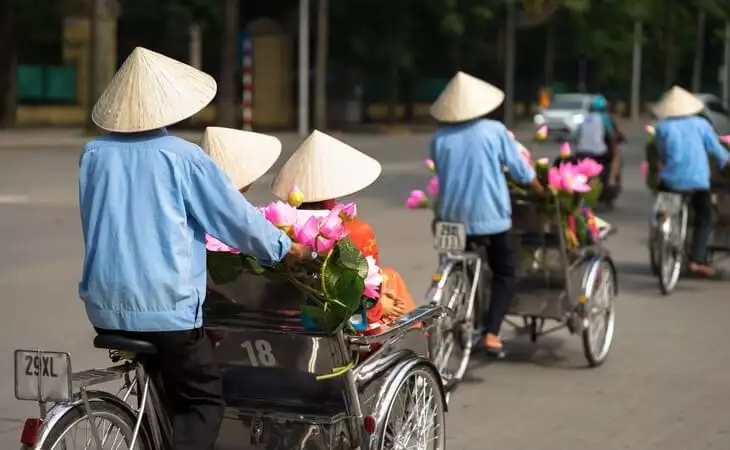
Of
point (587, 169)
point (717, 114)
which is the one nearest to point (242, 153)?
point (587, 169)

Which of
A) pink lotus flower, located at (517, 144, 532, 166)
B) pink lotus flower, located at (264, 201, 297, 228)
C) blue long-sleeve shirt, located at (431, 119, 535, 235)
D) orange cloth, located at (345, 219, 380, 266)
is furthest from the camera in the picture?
pink lotus flower, located at (517, 144, 532, 166)

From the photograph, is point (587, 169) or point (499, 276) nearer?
point (499, 276)

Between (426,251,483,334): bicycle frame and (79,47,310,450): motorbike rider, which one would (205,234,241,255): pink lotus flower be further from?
(426,251,483,334): bicycle frame

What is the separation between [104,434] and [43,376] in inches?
14.4

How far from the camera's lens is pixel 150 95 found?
4.14 metres

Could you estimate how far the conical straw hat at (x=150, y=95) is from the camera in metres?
4.09

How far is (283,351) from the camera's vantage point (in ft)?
15.3

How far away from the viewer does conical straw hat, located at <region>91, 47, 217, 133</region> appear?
13.4ft

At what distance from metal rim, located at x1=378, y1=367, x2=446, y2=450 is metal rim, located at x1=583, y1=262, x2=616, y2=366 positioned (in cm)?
298

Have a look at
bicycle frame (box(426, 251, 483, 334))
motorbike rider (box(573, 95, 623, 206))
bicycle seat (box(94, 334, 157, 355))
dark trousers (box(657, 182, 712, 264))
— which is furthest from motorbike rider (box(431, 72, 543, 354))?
motorbike rider (box(573, 95, 623, 206))

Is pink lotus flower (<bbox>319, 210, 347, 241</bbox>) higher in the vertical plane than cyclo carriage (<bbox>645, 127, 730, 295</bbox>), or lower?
higher

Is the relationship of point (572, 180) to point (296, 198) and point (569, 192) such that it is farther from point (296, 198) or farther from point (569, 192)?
point (296, 198)

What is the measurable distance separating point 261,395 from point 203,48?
34742 mm

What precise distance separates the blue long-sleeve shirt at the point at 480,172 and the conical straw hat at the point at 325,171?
234 centimetres
